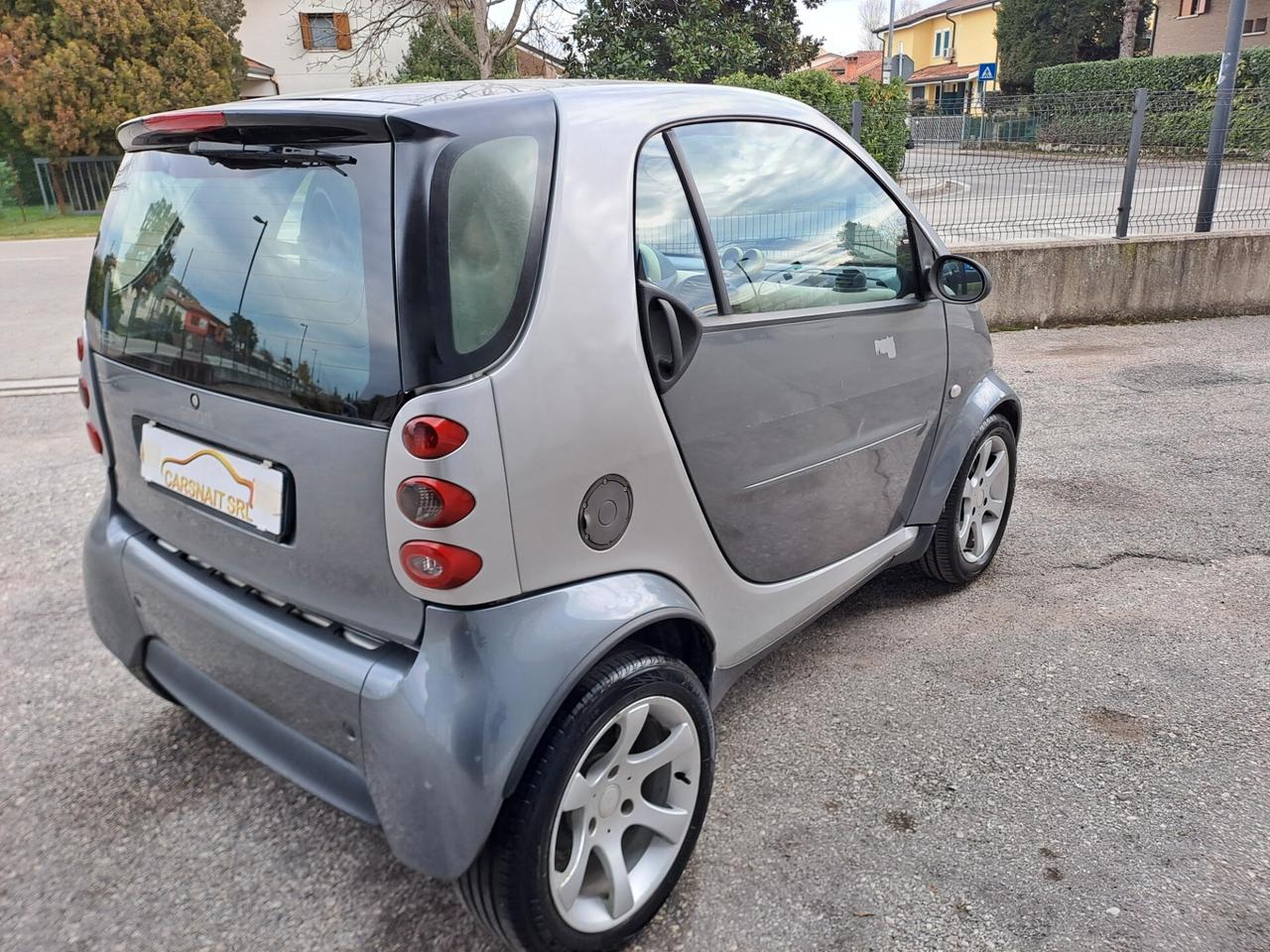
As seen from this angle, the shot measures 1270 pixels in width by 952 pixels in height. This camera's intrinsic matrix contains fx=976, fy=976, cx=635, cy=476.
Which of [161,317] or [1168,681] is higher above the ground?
[161,317]

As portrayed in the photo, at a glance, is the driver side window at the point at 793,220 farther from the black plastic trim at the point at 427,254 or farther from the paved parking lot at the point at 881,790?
the paved parking lot at the point at 881,790

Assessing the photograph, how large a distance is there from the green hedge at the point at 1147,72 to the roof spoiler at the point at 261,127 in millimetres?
24206

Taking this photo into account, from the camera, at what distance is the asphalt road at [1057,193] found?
307 inches

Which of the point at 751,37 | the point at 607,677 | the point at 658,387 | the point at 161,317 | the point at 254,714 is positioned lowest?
the point at 254,714

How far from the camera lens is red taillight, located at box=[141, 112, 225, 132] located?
6.52ft

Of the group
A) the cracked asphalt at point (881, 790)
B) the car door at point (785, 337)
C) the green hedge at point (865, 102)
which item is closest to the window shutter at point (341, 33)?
the green hedge at point (865, 102)

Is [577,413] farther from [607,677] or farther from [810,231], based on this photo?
[810,231]

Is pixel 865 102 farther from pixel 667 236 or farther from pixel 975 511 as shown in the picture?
pixel 667 236

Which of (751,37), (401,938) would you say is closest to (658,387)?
(401,938)

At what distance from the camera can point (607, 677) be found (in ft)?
6.22

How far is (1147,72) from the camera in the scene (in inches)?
1109

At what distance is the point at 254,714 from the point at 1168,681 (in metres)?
2.65

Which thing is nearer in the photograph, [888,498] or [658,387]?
[658,387]

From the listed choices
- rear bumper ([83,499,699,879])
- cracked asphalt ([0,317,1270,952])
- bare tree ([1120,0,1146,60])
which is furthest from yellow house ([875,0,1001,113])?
rear bumper ([83,499,699,879])
